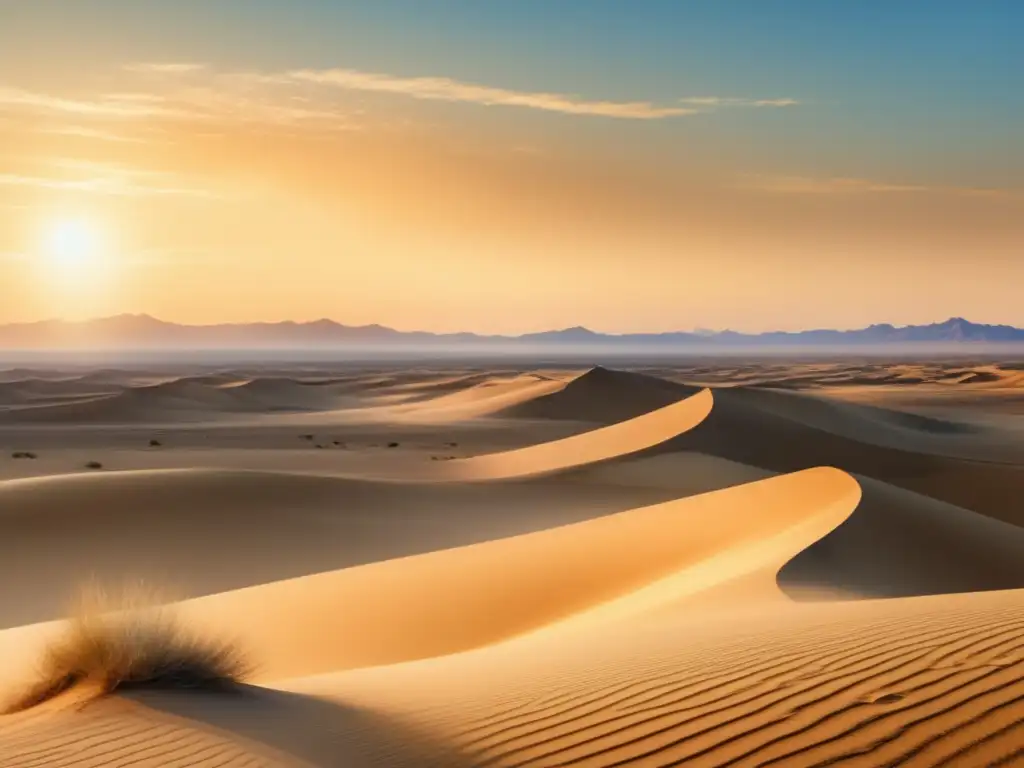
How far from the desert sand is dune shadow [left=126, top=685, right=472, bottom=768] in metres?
0.02

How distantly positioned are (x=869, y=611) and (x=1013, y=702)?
2.74 meters

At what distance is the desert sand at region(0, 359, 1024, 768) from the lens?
4.18 meters

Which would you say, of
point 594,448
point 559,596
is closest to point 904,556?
point 559,596

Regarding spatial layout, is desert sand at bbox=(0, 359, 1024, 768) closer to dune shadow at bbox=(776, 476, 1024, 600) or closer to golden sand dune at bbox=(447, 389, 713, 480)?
dune shadow at bbox=(776, 476, 1024, 600)

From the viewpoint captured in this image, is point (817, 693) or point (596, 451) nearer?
point (817, 693)

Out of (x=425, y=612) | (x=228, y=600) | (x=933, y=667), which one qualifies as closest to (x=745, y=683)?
(x=933, y=667)

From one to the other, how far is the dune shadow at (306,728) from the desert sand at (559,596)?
20 mm

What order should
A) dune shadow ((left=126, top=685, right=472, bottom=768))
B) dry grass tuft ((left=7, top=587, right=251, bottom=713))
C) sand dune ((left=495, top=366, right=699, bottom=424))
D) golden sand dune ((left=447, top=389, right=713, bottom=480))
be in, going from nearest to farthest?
dune shadow ((left=126, top=685, right=472, bottom=768)), dry grass tuft ((left=7, top=587, right=251, bottom=713)), golden sand dune ((left=447, top=389, right=713, bottom=480)), sand dune ((left=495, top=366, right=699, bottom=424))

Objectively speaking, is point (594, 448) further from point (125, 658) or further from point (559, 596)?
point (125, 658)

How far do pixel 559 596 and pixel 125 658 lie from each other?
6535 millimetres

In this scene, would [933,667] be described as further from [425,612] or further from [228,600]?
[228,600]

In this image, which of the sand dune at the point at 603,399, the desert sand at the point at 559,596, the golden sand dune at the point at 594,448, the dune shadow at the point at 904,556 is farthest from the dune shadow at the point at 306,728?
the sand dune at the point at 603,399

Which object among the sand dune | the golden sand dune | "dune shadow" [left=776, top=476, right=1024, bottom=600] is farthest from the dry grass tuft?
the sand dune

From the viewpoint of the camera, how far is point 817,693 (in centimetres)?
443
